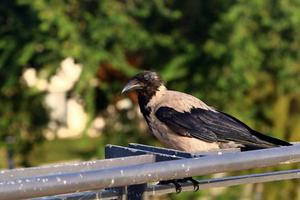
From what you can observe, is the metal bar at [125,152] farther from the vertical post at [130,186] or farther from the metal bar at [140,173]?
the metal bar at [140,173]

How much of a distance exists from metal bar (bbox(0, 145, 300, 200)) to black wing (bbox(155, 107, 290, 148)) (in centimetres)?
243

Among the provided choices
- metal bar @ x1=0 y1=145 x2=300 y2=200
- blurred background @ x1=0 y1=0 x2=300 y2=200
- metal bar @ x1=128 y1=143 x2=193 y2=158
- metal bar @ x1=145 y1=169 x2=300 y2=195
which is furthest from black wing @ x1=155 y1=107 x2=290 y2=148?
blurred background @ x1=0 y1=0 x2=300 y2=200

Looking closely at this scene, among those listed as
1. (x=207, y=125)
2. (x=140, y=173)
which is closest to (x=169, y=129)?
(x=207, y=125)

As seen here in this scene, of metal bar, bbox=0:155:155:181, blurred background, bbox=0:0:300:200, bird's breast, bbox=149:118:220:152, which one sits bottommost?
metal bar, bbox=0:155:155:181

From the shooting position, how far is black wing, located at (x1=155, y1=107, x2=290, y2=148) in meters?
5.12

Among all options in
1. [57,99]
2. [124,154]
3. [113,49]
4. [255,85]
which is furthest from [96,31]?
[124,154]

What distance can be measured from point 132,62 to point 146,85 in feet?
17.2

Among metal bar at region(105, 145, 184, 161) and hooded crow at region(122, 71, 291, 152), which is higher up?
hooded crow at region(122, 71, 291, 152)

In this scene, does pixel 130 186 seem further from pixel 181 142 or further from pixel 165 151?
pixel 181 142

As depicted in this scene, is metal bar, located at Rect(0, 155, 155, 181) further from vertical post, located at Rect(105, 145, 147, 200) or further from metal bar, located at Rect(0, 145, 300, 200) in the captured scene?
metal bar, located at Rect(0, 145, 300, 200)

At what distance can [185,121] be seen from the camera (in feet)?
18.0

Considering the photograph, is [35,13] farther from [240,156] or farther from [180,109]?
[240,156]

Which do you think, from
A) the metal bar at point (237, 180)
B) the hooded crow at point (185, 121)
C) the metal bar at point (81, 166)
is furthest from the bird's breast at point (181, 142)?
the metal bar at point (81, 166)

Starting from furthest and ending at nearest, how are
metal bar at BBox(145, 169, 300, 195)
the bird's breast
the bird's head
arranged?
the bird's head < the bird's breast < metal bar at BBox(145, 169, 300, 195)
